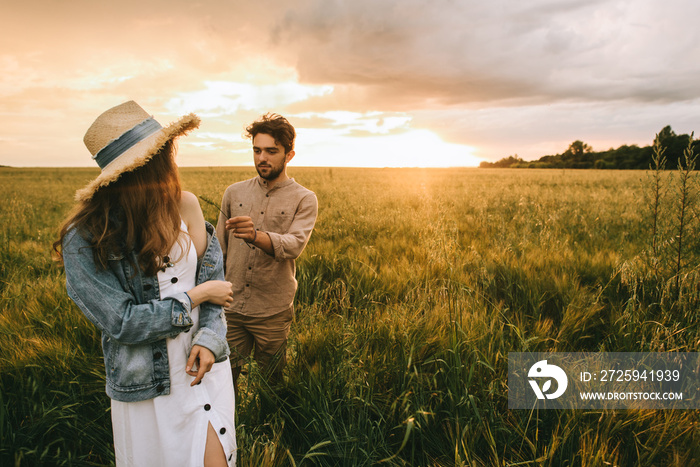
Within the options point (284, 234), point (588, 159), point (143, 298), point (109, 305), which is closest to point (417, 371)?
point (284, 234)

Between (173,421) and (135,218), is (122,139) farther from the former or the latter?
(173,421)

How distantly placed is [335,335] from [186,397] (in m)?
1.28

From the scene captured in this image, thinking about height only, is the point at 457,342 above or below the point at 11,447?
above

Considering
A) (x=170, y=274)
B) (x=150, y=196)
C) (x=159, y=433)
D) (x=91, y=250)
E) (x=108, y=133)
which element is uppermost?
(x=108, y=133)

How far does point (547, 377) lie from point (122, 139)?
101 inches

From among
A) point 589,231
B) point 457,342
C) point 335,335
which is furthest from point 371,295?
point 589,231

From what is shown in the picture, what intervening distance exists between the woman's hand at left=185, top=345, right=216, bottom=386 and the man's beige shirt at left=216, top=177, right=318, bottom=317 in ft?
3.92

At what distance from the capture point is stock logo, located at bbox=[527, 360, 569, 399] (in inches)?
80.9

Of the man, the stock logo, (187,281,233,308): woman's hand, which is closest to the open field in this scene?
the stock logo

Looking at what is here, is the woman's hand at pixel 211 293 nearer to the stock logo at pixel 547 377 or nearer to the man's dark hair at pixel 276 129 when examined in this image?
the man's dark hair at pixel 276 129

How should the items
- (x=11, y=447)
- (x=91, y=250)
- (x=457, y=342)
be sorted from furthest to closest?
(x=457, y=342)
(x=11, y=447)
(x=91, y=250)

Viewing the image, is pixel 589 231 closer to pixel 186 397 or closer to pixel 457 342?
pixel 457 342

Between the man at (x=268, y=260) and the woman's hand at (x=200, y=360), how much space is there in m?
1.15

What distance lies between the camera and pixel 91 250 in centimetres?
133
